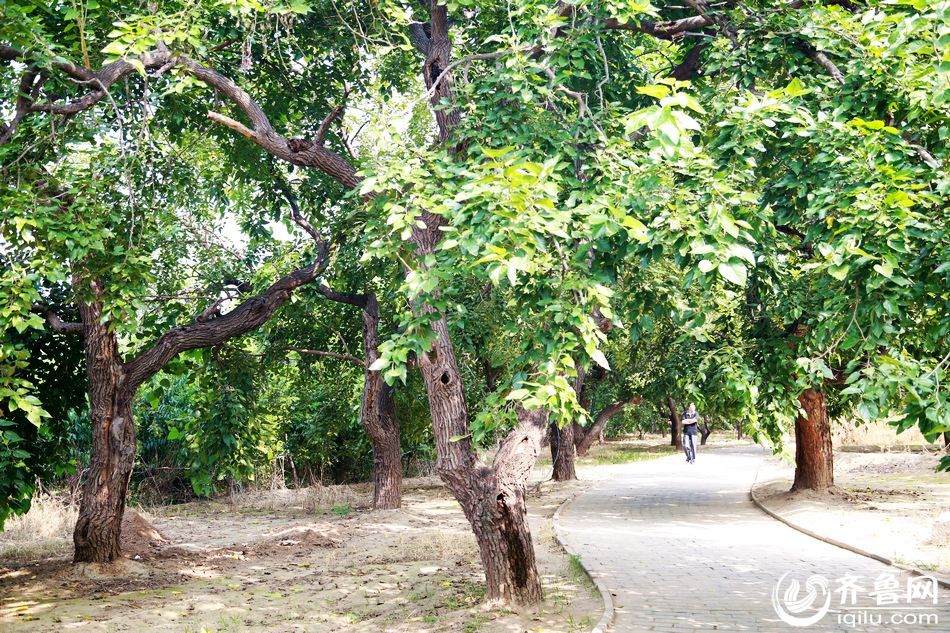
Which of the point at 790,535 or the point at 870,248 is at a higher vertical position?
the point at 870,248

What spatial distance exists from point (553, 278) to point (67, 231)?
186 inches

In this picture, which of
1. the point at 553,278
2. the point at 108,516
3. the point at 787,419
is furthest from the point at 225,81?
the point at 787,419

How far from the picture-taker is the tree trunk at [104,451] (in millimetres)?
9375

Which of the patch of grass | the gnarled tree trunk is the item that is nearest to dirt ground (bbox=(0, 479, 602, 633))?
the patch of grass

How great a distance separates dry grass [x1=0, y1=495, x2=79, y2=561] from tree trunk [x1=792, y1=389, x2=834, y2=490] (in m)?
12.8

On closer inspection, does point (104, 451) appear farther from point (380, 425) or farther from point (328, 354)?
point (380, 425)

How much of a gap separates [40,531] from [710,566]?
10762mm

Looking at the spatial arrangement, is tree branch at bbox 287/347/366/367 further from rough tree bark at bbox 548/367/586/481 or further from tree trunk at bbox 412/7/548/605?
tree trunk at bbox 412/7/548/605

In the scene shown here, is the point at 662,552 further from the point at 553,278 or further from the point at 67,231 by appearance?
the point at 67,231

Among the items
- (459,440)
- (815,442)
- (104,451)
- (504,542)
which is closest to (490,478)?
(459,440)

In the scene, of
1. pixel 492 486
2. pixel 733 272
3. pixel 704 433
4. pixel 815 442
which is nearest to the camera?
pixel 733 272

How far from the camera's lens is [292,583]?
896 centimetres

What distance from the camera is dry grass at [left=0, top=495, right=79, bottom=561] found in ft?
35.7

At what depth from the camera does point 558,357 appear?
5121 mm
